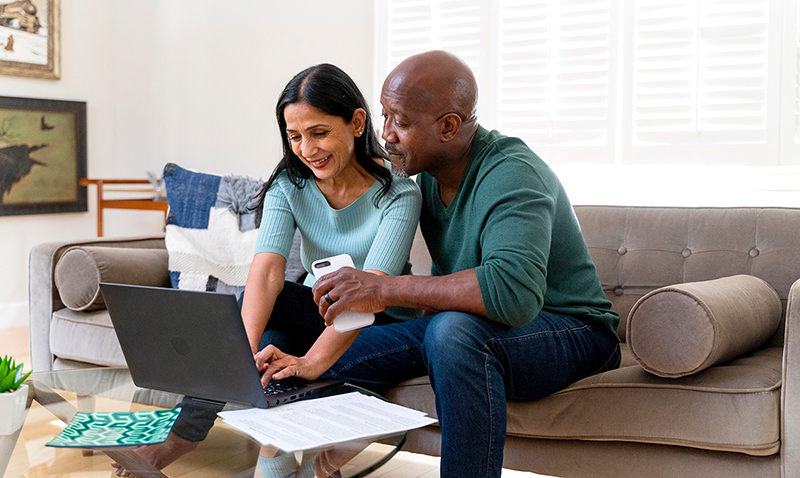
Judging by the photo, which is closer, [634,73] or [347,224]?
[347,224]

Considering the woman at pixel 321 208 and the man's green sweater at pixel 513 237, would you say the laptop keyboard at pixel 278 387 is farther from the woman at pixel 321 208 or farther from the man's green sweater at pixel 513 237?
the man's green sweater at pixel 513 237

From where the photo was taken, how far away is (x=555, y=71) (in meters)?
2.82

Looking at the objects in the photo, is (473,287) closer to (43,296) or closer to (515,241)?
(515,241)

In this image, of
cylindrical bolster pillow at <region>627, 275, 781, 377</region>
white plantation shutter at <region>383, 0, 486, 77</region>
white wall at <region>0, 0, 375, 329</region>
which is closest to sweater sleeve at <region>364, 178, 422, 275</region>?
cylindrical bolster pillow at <region>627, 275, 781, 377</region>

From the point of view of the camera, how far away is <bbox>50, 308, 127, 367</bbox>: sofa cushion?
6.66ft

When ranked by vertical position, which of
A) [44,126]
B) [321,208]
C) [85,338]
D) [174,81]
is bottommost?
[85,338]

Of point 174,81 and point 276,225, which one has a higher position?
point 174,81

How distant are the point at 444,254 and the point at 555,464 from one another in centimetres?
48

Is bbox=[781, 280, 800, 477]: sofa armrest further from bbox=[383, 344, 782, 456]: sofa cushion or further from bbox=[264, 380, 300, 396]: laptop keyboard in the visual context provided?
bbox=[264, 380, 300, 396]: laptop keyboard

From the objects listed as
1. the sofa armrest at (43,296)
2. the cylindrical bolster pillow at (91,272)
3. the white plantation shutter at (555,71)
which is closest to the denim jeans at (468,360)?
the cylindrical bolster pillow at (91,272)

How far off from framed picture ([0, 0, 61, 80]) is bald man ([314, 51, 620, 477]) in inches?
114

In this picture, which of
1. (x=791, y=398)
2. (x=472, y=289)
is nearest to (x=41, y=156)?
(x=472, y=289)

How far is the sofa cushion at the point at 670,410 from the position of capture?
1310 millimetres

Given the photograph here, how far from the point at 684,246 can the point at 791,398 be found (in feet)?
2.05
